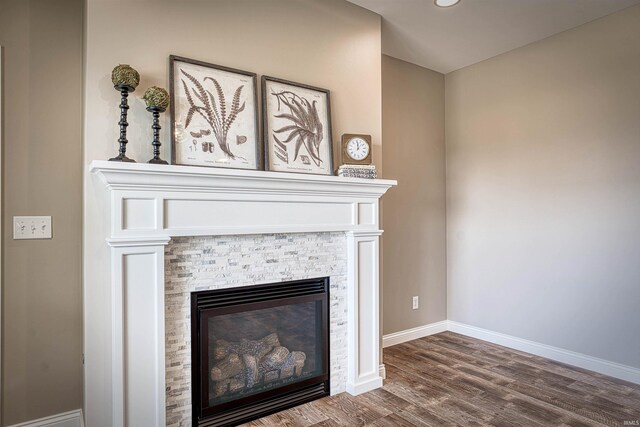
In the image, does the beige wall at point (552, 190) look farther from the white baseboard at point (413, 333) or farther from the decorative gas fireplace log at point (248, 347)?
the decorative gas fireplace log at point (248, 347)

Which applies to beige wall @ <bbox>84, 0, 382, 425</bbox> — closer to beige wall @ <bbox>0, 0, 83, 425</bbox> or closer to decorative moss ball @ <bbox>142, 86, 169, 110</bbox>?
decorative moss ball @ <bbox>142, 86, 169, 110</bbox>

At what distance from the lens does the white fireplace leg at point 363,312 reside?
2.55m

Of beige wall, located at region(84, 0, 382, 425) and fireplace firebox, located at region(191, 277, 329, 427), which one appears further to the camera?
fireplace firebox, located at region(191, 277, 329, 427)

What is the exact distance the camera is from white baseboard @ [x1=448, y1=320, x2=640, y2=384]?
108 inches

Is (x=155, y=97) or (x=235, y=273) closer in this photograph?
(x=155, y=97)

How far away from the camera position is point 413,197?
3727 mm

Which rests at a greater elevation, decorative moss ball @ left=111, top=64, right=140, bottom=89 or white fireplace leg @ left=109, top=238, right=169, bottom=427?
decorative moss ball @ left=111, top=64, right=140, bottom=89

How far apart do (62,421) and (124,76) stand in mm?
1920

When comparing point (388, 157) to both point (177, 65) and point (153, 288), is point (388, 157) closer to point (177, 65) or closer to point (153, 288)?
point (177, 65)

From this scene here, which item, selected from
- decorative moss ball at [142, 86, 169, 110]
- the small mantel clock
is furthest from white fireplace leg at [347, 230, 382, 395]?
decorative moss ball at [142, 86, 169, 110]

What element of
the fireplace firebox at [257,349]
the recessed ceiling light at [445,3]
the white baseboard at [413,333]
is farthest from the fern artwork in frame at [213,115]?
the white baseboard at [413,333]

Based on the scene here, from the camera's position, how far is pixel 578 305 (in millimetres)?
2996

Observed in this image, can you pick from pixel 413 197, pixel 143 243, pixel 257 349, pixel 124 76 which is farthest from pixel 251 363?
pixel 413 197

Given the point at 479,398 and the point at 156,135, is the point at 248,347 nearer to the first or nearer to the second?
the point at 156,135
